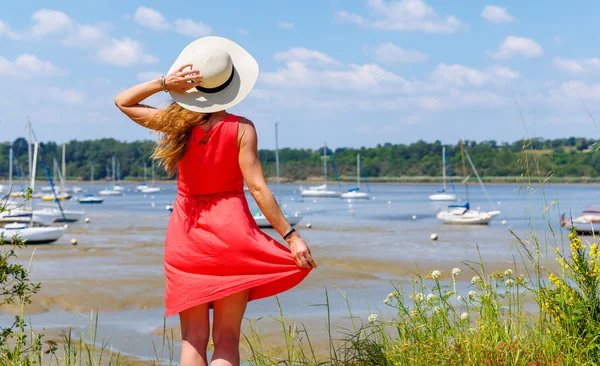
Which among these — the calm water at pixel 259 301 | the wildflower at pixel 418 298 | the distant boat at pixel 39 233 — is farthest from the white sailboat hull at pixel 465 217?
the wildflower at pixel 418 298

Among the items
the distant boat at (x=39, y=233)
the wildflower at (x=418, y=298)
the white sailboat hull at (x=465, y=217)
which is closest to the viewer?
the wildflower at (x=418, y=298)

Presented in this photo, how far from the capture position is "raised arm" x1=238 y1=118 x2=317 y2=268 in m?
3.66

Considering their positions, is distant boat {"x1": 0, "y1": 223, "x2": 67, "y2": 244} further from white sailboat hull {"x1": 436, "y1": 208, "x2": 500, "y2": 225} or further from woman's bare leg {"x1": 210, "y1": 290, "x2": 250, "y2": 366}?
woman's bare leg {"x1": 210, "y1": 290, "x2": 250, "y2": 366}

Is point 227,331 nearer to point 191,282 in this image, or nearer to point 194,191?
point 191,282

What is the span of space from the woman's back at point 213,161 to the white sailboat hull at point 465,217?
128 ft

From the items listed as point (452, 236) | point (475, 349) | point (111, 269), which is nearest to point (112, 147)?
point (452, 236)

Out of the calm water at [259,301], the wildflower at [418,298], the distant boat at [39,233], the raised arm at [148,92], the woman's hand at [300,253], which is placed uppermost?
the raised arm at [148,92]

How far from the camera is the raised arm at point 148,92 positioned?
146 inches

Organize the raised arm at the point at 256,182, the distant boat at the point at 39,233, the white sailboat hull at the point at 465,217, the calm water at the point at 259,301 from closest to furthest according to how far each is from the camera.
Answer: the raised arm at the point at 256,182 < the calm water at the point at 259,301 < the distant boat at the point at 39,233 < the white sailboat hull at the point at 465,217

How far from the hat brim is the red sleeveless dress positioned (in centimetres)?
10

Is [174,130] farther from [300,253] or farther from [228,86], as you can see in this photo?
[300,253]

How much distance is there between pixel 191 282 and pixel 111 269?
16.4 m

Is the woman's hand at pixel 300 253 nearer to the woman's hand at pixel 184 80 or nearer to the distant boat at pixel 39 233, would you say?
the woman's hand at pixel 184 80

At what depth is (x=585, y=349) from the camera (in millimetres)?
4219
